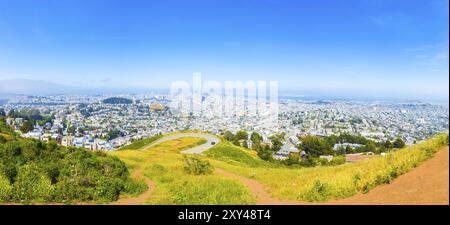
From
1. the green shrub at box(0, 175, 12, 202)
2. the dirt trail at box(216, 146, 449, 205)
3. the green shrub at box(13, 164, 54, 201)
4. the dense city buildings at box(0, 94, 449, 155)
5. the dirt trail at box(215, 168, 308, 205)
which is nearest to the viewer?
the dirt trail at box(216, 146, 449, 205)

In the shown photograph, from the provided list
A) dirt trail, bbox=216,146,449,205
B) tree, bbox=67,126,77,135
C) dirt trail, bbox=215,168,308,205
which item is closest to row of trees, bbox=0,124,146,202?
dirt trail, bbox=215,168,308,205

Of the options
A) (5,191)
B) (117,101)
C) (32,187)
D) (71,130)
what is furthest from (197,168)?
(117,101)

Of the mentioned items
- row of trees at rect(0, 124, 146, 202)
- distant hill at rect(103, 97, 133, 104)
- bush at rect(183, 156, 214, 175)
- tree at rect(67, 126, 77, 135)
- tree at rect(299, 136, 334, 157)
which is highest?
distant hill at rect(103, 97, 133, 104)

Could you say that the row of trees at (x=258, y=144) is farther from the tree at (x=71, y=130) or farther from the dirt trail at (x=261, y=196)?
the tree at (x=71, y=130)

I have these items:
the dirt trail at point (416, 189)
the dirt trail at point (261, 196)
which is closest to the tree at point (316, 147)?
the dirt trail at point (261, 196)

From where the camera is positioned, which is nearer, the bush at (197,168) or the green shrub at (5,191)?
the green shrub at (5,191)

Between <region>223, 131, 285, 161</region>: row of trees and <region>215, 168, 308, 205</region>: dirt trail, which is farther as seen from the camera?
<region>223, 131, 285, 161</region>: row of trees

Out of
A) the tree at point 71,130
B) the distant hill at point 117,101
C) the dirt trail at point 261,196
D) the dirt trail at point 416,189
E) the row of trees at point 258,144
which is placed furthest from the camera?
the distant hill at point 117,101

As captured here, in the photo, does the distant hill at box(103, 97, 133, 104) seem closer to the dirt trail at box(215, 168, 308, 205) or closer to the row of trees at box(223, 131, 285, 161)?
the row of trees at box(223, 131, 285, 161)

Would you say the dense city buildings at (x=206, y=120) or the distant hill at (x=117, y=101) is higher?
the distant hill at (x=117, y=101)
